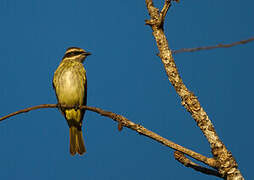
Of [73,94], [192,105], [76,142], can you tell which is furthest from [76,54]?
[192,105]

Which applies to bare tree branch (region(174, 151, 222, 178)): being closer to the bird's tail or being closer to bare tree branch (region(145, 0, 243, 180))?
bare tree branch (region(145, 0, 243, 180))

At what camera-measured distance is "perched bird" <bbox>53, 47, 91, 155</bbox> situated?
6.21 m

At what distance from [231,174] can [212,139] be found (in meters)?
0.32

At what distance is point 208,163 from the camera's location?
9.52ft

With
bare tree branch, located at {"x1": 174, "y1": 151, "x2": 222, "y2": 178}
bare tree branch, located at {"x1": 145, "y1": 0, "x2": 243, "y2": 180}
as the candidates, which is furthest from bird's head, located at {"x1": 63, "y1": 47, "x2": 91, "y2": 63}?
bare tree branch, located at {"x1": 174, "y1": 151, "x2": 222, "y2": 178}

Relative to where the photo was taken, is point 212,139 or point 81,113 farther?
point 81,113

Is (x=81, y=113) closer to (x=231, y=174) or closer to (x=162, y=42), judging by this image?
A: (x=162, y=42)

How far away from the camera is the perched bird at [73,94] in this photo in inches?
245

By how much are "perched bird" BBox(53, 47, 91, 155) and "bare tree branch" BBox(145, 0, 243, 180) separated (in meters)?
3.24

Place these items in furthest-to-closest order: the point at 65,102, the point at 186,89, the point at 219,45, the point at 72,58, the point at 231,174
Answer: the point at 72,58 → the point at 65,102 → the point at 186,89 → the point at 231,174 → the point at 219,45

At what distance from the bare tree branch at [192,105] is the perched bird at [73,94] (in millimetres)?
3240

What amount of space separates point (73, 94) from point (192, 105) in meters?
3.59

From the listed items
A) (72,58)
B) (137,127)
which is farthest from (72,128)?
(137,127)

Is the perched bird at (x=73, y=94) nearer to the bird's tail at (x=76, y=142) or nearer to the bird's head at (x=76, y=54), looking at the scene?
the bird's tail at (x=76, y=142)
